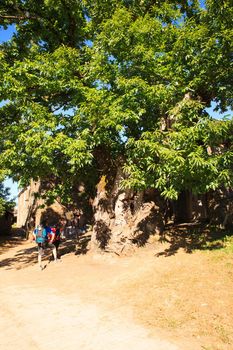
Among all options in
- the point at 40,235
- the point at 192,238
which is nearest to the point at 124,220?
the point at 192,238

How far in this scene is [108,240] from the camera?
14.0 metres

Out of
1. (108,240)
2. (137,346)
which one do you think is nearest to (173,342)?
(137,346)

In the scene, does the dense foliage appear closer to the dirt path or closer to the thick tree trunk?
the thick tree trunk

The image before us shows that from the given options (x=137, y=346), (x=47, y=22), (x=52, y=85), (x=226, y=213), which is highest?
(x=47, y=22)

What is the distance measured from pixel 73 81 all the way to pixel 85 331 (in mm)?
9213

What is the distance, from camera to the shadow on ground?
490 inches

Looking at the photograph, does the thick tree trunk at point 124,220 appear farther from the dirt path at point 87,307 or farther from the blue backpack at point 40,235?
the blue backpack at point 40,235

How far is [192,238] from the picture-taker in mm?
13961

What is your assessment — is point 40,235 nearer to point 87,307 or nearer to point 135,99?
point 87,307

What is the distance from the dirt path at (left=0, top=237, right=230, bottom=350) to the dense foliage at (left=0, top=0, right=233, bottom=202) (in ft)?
11.2

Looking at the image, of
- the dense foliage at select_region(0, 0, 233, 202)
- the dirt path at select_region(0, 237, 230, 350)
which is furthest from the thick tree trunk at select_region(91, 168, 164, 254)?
the dense foliage at select_region(0, 0, 233, 202)

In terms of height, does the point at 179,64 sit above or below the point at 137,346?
above

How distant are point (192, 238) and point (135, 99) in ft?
23.4

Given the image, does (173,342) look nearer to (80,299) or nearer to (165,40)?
(80,299)
